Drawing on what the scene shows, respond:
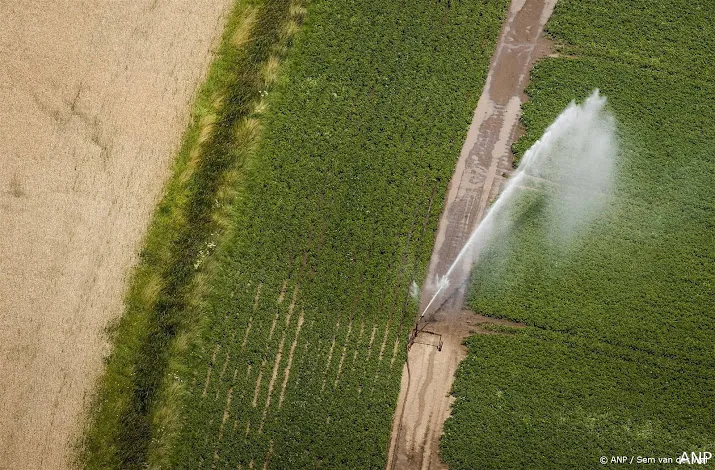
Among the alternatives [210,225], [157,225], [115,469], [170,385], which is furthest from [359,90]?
[115,469]

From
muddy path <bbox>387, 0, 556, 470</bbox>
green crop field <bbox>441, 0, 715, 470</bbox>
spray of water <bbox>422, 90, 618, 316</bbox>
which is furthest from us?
spray of water <bbox>422, 90, 618, 316</bbox>

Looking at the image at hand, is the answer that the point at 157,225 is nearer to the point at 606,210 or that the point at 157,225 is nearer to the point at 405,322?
the point at 405,322

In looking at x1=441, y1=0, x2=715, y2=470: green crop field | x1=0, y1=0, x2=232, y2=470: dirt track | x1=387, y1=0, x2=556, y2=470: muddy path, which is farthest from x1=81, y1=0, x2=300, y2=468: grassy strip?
x1=441, y1=0, x2=715, y2=470: green crop field

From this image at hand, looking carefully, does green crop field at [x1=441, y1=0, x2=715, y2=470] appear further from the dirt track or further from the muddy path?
the dirt track

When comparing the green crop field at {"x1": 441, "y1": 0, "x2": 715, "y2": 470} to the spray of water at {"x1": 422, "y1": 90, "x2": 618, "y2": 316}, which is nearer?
the green crop field at {"x1": 441, "y1": 0, "x2": 715, "y2": 470}

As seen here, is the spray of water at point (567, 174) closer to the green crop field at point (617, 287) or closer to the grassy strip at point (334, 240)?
the green crop field at point (617, 287)

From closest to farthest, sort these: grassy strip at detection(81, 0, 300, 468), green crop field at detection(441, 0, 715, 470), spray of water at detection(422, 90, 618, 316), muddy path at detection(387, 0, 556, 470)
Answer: grassy strip at detection(81, 0, 300, 468), green crop field at detection(441, 0, 715, 470), muddy path at detection(387, 0, 556, 470), spray of water at detection(422, 90, 618, 316)
